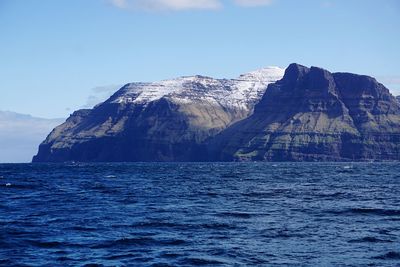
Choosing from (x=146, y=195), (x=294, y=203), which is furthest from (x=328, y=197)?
(x=146, y=195)

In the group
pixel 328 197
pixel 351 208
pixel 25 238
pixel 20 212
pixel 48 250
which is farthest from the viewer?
pixel 328 197

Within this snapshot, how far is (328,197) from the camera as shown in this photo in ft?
298

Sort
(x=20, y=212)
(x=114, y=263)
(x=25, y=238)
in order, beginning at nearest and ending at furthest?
(x=114, y=263), (x=25, y=238), (x=20, y=212)

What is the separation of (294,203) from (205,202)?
12215 mm

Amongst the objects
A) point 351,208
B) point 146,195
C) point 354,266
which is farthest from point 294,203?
point 354,266

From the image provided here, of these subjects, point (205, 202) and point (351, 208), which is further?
point (205, 202)

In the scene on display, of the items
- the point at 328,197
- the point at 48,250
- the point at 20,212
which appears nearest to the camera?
the point at 48,250

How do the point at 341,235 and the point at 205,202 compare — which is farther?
the point at 205,202

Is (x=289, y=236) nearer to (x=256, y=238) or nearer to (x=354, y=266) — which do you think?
(x=256, y=238)

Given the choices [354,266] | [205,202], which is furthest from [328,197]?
[354,266]

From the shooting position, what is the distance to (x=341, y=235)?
5253 cm

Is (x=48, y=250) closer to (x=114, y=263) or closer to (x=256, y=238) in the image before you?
(x=114, y=263)

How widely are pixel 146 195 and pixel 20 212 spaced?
3013cm

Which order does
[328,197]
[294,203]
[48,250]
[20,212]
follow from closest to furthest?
1. [48,250]
2. [20,212]
3. [294,203]
4. [328,197]
